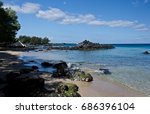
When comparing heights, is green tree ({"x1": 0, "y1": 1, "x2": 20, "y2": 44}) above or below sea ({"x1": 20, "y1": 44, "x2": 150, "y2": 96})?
above

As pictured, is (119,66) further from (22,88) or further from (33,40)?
(33,40)

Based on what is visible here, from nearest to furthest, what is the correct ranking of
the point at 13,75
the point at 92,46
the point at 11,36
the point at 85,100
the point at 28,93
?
the point at 85,100 → the point at 28,93 → the point at 13,75 → the point at 11,36 → the point at 92,46

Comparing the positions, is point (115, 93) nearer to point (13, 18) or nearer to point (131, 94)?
point (131, 94)

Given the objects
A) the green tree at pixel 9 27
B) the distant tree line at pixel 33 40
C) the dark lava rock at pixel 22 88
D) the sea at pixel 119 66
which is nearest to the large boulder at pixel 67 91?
the dark lava rock at pixel 22 88

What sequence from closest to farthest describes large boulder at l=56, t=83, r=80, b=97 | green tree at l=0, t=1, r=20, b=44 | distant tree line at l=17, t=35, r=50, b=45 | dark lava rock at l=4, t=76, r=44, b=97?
dark lava rock at l=4, t=76, r=44, b=97
large boulder at l=56, t=83, r=80, b=97
green tree at l=0, t=1, r=20, b=44
distant tree line at l=17, t=35, r=50, b=45

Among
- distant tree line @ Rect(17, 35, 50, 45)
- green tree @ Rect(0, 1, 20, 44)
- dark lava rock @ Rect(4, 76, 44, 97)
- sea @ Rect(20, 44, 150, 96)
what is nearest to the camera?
dark lava rock @ Rect(4, 76, 44, 97)

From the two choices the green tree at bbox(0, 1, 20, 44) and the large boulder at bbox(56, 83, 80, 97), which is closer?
the large boulder at bbox(56, 83, 80, 97)

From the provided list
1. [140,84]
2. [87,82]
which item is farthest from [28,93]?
[140,84]

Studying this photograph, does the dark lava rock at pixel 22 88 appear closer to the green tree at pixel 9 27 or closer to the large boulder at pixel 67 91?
the large boulder at pixel 67 91

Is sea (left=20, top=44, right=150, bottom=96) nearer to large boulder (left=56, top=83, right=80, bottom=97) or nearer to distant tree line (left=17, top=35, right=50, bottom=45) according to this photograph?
large boulder (left=56, top=83, right=80, bottom=97)

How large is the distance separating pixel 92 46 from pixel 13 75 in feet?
354

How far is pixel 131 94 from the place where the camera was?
64.0 feet

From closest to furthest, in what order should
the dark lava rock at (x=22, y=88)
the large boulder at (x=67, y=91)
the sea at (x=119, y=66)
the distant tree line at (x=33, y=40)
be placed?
the dark lava rock at (x=22, y=88), the large boulder at (x=67, y=91), the sea at (x=119, y=66), the distant tree line at (x=33, y=40)

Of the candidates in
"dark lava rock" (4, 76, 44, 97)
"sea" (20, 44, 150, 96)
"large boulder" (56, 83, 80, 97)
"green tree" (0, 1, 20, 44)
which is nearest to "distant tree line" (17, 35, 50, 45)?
"green tree" (0, 1, 20, 44)
